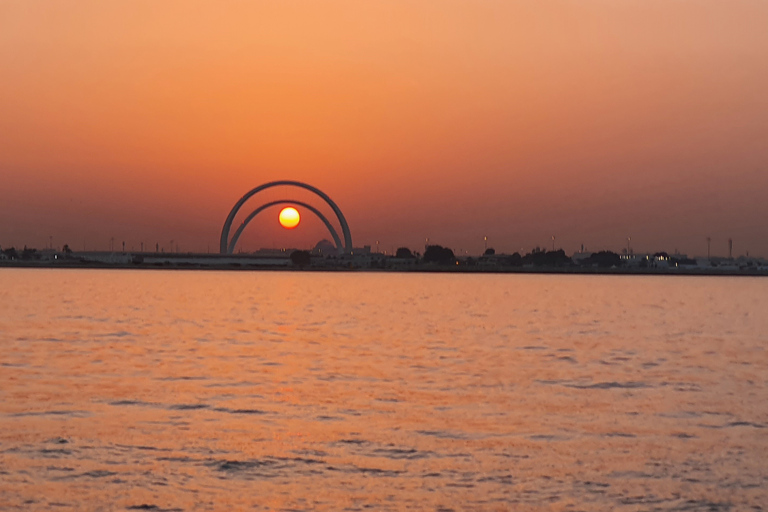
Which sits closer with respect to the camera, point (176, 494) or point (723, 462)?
point (176, 494)

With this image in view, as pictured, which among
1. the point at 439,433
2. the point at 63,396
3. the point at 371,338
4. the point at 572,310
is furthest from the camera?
the point at 572,310

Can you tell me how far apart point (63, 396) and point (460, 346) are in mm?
Answer: 18048

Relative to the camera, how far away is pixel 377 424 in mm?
18109

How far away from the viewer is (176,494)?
1276 cm

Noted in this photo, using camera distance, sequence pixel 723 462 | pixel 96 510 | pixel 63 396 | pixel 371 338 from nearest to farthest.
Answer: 1. pixel 96 510
2. pixel 723 462
3. pixel 63 396
4. pixel 371 338

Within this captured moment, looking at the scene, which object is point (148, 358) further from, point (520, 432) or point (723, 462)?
point (723, 462)

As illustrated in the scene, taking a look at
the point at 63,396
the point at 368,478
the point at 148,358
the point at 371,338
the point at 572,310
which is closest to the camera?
the point at 368,478

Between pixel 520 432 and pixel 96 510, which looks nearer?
pixel 96 510

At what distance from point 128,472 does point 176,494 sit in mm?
1410

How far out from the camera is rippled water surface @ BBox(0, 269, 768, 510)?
13.0 meters

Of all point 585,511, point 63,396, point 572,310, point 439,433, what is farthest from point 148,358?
point 572,310

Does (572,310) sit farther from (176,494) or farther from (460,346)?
(176,494)

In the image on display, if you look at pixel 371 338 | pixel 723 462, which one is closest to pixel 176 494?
pixel 723 462

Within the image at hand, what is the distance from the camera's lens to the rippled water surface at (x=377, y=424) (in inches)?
513
